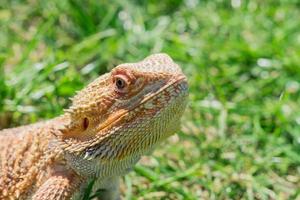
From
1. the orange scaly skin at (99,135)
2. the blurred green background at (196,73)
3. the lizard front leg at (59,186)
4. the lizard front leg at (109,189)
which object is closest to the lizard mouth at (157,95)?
the orange scaly skin at (99,135)

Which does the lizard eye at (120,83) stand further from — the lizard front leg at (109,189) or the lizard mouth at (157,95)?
the lizard front leg at (109,189)

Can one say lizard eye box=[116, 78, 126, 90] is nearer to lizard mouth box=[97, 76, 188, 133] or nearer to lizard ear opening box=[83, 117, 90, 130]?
lizard mouth box=[97, 76, 188, 133]

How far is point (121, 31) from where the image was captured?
20.4 feet

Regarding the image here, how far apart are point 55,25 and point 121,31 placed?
1.96 feet

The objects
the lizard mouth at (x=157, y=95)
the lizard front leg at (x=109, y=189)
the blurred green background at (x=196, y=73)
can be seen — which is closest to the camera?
the lizard mouth at (x=157, y=95)

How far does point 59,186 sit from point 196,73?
6.97 feet

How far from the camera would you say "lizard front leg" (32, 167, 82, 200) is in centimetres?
399

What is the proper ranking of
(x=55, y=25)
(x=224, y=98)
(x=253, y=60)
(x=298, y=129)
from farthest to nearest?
(x=55, y=25) < (x=253, y=60) < (x=224, y=98) < (x=298, y=129)

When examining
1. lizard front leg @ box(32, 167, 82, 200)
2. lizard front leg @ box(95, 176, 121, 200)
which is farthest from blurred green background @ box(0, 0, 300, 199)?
lizard front leg @ box(32, 167, 82, 200)

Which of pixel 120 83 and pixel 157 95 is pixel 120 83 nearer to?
pixel 120 83

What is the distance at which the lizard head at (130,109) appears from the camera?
386cm

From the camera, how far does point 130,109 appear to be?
12.8 ft

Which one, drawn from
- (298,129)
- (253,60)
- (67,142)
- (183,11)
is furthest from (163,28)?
(67,142)

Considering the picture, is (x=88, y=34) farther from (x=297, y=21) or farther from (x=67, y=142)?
(x=67, y=142)
